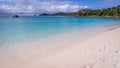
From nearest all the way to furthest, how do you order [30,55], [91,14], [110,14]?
[30,55] < [110,14] < [91,14]

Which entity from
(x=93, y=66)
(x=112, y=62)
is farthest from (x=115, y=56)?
(x=93, y=66)

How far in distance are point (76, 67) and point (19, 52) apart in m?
3.52

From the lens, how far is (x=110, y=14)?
106m

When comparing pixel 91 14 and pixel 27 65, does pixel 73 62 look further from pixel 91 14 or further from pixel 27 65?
pixel 91 14

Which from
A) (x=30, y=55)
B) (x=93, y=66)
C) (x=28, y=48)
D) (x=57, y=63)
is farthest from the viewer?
(x=28, y=48)

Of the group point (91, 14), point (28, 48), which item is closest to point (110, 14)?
point (91, 14)

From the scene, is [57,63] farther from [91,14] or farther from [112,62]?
[91,14]

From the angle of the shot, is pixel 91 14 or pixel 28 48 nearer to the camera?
pixel 28 48

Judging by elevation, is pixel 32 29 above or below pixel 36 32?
below

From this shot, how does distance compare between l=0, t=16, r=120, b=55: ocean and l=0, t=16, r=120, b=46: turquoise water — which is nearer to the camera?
l=0, t=16, r=120, b=55: ocean

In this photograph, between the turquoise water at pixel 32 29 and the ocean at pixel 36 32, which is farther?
the turquoise water at pixel 32 29

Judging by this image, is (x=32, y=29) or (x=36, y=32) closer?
(x=36, y=32)

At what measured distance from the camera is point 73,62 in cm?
566

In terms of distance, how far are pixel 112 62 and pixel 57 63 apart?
1649mm
